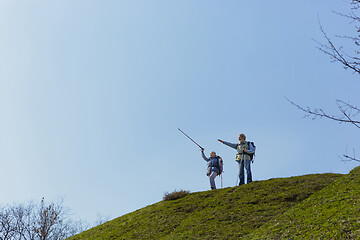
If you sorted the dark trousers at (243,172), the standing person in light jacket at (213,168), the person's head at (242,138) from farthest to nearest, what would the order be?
the standing person in light jacket at (213,168)
the person's head at (242,138)
the dark trousers at (243,172)

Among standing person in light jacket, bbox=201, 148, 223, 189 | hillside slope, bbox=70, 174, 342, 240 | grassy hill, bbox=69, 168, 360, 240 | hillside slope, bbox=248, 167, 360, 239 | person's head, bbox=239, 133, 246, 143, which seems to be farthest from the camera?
standing person in light jacket, bbox=201, 148, 223, 189

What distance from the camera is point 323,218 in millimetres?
11359

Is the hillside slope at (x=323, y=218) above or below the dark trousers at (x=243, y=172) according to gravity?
below

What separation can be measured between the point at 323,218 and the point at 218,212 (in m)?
4.94

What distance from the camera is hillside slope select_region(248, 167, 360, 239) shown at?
10070mm

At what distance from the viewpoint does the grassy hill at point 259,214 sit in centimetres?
1113

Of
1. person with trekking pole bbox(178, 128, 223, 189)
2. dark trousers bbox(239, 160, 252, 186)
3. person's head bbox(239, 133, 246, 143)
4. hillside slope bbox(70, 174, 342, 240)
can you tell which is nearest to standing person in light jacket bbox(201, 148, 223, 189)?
person with trekking pole bbox(178, 128, 223, 189)

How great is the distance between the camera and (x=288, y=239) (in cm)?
1061

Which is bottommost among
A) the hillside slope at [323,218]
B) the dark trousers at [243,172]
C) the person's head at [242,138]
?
the hillside slope at [323,218]

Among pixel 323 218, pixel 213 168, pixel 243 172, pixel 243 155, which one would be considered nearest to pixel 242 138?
pixel 243 155

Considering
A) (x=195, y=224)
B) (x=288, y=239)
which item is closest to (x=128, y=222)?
(x=195, y=224)

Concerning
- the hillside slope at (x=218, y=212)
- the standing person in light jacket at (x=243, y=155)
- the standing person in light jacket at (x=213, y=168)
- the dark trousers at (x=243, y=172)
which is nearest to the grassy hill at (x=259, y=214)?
the hillside slope at (x=218, y=212)

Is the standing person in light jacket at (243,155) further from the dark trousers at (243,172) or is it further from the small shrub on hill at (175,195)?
the small shrub on hill at (175,195)

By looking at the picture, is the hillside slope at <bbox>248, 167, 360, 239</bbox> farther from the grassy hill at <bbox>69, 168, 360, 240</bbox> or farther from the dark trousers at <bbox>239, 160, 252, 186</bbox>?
the dark trousers at <bbox>239, 160, 252, 186</bbox>
